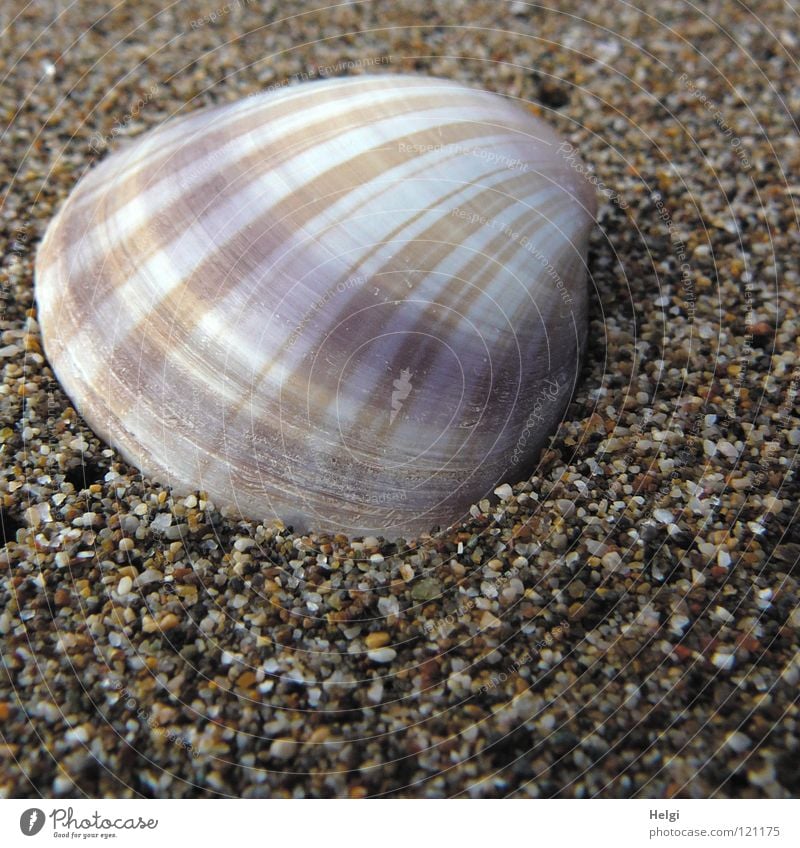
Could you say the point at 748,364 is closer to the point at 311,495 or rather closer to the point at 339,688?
the point at 311,495

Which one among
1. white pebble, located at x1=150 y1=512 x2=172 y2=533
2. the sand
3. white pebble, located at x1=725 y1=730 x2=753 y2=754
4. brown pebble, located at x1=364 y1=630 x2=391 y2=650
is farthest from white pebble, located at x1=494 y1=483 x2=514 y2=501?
white pebble, located at x1=150 y1=512 x2=172 y2=533

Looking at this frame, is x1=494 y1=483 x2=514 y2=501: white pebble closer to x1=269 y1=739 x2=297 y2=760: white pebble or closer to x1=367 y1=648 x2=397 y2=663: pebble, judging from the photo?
x1=367 y1=648 x2=397 y2=663: pebble

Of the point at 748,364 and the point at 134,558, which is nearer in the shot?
the point at 134,558

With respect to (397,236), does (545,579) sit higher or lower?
lower

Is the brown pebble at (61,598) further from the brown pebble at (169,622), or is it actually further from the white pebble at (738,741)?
the white pebble at (738,741)

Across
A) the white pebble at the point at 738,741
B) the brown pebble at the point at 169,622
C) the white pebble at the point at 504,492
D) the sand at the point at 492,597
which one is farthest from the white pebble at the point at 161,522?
the white pebble at the point at 738,741
